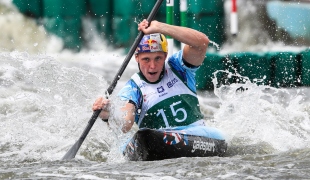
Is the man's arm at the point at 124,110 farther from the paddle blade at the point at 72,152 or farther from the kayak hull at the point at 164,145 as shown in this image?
the paddle blade at the point at 72,152

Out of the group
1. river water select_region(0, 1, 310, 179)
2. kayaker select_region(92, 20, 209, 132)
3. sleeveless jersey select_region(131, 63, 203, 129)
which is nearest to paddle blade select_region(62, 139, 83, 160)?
river water select_region(0, 1, 310, 179)

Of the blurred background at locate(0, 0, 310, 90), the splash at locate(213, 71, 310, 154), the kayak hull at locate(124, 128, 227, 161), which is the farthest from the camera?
the blurred background at locate(0, 0, 310, 90)

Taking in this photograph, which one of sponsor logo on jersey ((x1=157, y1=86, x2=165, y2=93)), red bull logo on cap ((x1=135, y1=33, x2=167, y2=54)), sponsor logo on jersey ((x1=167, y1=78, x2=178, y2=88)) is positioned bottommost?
sponsor logo on jersey ((x1=157, y1=86, x2=165, y2=93))

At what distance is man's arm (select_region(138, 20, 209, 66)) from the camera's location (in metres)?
6.74

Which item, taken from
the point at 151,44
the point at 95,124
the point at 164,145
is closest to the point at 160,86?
the point at 151,44

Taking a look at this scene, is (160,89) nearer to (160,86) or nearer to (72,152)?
(160,86)

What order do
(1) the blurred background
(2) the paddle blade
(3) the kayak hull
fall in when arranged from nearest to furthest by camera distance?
(3) the kayak hull < (2) the paddle blade < (1) the blurred background

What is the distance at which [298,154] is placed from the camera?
21.0 feet

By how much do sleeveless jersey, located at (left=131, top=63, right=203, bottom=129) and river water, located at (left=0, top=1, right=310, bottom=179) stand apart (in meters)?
0.29

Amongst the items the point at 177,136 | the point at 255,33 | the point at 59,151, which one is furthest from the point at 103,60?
the point at 177,136

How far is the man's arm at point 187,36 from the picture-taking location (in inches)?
265

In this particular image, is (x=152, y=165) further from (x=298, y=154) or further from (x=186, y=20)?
(x=186, y=20)

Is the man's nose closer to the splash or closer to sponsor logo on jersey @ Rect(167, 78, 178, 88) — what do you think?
sponsor logo on jersey @ Rect(167, 78, 178, 88)

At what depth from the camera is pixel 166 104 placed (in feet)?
22.4
